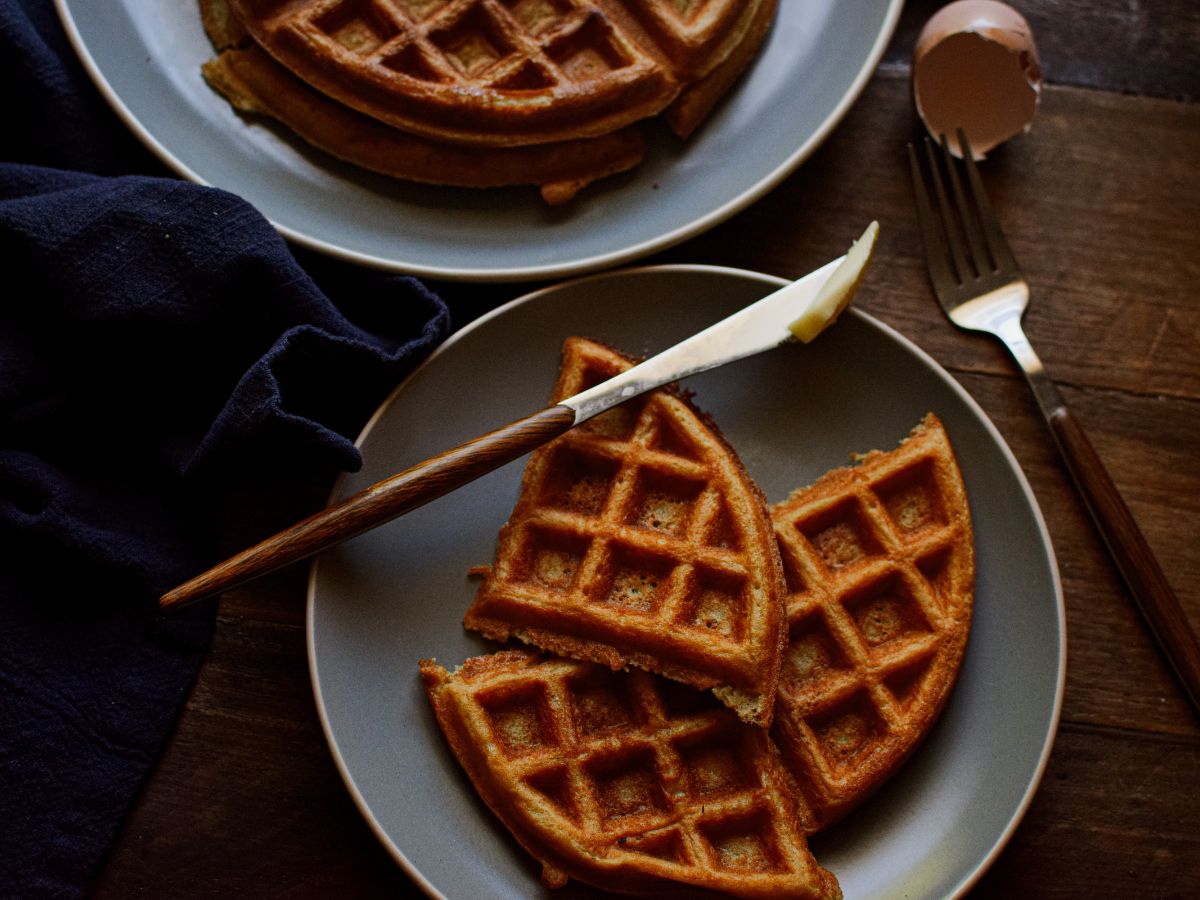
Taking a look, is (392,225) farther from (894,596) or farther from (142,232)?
(894,596)

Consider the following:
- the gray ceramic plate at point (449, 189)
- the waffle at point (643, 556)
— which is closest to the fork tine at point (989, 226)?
the gray ceramic plate at point (449, 189)

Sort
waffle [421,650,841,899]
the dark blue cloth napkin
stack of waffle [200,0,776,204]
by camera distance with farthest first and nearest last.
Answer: stack of waffle [200,0,776,204], the dark blue cloth napkin, waffle [421,650,841,899]

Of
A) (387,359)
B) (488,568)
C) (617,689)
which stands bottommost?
(617,689)

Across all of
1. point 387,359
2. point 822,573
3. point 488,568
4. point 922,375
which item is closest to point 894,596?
point 822,573

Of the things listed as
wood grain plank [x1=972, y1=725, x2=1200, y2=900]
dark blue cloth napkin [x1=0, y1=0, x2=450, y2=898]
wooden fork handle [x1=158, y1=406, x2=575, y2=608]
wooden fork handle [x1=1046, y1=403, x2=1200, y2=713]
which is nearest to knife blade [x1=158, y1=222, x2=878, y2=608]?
wooden fork handle [x1=158, y1=406, x2=575, y2=608]

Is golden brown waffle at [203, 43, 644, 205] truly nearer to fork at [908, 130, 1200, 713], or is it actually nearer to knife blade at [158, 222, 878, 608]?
knife blade at [158, 222, 878, 608]

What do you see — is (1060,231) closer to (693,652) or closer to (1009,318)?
(1009,318)

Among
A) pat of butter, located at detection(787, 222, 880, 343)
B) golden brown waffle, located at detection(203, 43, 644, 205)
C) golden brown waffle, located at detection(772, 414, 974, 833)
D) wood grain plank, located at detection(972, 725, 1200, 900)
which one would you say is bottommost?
wood grain plank, located at detection(972, 725, 1200, 900)
